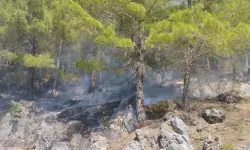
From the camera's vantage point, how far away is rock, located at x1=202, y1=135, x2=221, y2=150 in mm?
10859

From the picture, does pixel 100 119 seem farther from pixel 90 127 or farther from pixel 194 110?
pixel 194 110

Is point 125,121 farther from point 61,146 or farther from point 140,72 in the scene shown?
point 61,146

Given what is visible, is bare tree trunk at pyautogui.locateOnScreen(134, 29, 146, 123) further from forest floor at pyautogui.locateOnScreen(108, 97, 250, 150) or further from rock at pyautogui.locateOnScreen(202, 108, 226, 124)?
rock at pyautogui.locateOnScreen(202, 108, 226, 124)

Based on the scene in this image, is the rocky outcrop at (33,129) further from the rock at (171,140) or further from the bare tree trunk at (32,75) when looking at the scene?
the bare tree trunk at (32,75)

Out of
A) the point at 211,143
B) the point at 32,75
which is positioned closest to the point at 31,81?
the point at 32,75

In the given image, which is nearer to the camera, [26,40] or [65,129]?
[65,129]

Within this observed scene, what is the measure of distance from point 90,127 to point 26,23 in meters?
8.61

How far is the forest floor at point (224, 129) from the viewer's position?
11.2 metres

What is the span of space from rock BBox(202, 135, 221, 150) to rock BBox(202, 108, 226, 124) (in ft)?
4.36

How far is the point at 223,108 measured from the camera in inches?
539

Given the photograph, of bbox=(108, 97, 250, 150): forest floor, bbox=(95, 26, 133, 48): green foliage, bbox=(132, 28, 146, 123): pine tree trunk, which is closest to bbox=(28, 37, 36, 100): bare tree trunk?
bbox=(132, 28, 146, 123): pine tree trunk

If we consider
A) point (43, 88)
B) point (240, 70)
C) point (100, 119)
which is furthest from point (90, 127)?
point (240, 70)

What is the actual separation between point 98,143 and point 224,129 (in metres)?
4.62

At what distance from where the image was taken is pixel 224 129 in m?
11.9
